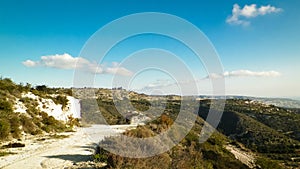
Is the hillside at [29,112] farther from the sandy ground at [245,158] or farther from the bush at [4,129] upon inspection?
the sandy ground at [245,158]

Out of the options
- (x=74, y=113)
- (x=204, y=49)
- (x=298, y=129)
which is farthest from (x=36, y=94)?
(x=298, y=129)

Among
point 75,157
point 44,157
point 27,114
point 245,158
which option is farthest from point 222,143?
point 27,114

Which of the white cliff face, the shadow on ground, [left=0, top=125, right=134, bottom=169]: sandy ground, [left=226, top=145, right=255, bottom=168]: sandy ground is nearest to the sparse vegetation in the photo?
the white cliff face

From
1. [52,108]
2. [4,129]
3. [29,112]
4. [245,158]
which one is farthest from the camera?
[52,108]

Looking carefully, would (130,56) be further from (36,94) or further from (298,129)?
(298,129)

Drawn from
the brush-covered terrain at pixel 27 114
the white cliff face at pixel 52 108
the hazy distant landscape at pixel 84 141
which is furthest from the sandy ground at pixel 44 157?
the white cliff face at pixel 52 108

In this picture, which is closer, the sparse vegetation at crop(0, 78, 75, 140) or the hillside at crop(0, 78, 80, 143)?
the sparse vegetation at crop(0, 78, 75, 140)

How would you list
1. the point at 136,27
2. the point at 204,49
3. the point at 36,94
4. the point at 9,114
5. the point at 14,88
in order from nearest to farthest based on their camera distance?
1. the point at 204,49
2. the point at 136,27
3. the point at 9,114
4. the point at 14,88
5. the point at 36,94

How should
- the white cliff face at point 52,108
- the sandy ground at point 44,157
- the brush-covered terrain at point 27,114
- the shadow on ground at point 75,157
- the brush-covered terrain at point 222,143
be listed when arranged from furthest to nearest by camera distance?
1. the white cliff face at point 52,108
2. the brush-covered terrain at point 27,114
3. the shadow on ground at point 75,157
4. the sandy ground at point 44,157
5. the brush-covered terrain at point 222,143

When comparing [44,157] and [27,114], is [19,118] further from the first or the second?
[44,157]

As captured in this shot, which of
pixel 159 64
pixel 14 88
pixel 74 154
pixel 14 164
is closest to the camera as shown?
pixel 14 164

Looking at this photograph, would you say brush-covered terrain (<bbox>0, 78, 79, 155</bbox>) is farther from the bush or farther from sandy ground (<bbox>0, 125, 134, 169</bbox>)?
sandy ground (<bbox>0, 125, 134, 169</bbox>)
